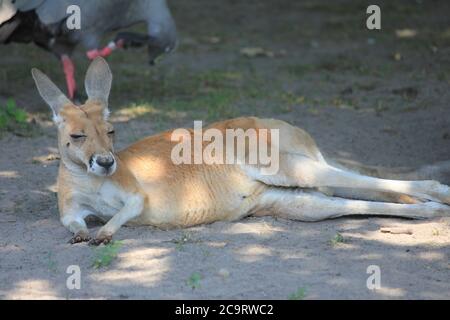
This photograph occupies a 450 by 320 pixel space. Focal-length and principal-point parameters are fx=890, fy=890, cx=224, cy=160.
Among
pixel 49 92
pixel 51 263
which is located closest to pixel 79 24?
pixel 49 92

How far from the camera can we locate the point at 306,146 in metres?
5.34

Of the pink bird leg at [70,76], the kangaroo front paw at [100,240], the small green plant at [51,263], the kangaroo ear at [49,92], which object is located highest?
the pink bird leg at [70,76]

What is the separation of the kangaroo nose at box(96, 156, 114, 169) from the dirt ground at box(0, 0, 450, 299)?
412mm

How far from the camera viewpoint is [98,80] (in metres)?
5.16

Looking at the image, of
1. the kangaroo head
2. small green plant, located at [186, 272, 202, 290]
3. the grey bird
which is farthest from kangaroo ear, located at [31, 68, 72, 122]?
the grey bird

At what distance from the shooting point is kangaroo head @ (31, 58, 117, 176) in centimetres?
463

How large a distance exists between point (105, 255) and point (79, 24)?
3831 millimetres

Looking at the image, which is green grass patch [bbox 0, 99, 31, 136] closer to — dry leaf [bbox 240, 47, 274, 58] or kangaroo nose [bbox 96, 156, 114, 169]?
kangaroo nose [bbox 96, 156, 114, 169]

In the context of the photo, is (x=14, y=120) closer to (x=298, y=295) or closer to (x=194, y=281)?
(x=194, y=281)

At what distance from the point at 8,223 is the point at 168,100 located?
10.4 ft

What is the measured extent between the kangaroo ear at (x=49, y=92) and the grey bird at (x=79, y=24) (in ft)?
8.81

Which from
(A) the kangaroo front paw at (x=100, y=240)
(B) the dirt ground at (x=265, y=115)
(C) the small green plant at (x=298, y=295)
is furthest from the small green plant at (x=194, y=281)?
(A) the kangaroo front paw at (x=100, y=240)

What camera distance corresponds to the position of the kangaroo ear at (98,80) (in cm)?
515

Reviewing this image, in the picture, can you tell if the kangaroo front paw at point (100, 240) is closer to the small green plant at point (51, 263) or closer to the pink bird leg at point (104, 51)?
the small green plant at point (51, 263)
